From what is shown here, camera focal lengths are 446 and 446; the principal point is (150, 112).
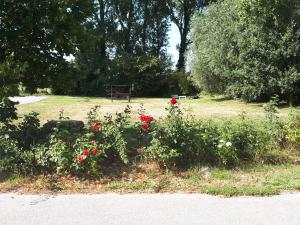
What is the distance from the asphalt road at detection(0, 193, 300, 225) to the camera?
16.1 feet

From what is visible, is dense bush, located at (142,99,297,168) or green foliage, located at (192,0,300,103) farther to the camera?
green foliage, located at (192,0,300,103)

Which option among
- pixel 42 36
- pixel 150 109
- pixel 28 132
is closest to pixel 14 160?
pixel 28 132

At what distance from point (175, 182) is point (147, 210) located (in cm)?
125

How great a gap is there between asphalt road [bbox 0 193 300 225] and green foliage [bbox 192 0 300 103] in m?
14.2

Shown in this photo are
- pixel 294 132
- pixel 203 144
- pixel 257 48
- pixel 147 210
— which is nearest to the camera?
pixel 147 210

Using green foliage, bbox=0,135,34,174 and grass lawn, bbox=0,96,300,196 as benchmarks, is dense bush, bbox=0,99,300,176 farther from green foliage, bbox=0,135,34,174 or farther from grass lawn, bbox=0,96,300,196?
grass lawn, bbox=0,96,300,196

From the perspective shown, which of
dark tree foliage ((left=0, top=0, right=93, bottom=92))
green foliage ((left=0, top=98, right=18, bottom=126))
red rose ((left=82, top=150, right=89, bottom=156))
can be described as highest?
dark tree foliage ((left=0, top=0, right=93, bottom=92))

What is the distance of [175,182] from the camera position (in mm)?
6457

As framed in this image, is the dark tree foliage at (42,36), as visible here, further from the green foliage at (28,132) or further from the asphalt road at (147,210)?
the asphalt road at (147,210)

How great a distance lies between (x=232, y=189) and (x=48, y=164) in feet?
9.04

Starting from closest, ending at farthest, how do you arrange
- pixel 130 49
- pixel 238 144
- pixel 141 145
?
pixel 238 144 < pixel 141 145 < pixel 130 49

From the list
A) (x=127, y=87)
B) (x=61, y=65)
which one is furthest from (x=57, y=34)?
(x=127, y=87)

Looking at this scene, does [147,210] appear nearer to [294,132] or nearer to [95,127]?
[95,127]

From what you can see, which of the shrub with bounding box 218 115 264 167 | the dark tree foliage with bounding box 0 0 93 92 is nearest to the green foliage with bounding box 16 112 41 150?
the dark tree foliage with bounding box 0 0 93 92
